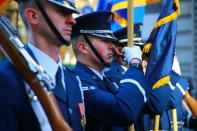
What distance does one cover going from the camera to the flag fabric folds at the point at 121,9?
4590mm

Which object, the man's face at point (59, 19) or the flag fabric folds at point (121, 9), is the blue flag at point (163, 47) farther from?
the man's face at point (59, 19)

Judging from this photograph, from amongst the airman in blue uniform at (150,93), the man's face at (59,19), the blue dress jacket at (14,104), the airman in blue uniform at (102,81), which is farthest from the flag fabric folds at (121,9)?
the blue dress jacket at (14,104)

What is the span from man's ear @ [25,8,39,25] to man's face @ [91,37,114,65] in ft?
3.15

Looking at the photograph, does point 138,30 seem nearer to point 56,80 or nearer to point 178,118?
point 178,118

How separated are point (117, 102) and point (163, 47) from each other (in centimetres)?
110

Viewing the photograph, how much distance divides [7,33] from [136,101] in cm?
109

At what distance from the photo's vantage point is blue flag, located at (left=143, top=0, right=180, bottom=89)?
3756 mm

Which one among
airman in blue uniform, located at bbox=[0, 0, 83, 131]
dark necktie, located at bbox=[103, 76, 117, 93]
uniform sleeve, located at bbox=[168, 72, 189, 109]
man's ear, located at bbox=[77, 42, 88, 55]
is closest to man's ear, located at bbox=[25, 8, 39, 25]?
airman in blue uniform, located at bbox=[0, 0, 83, 131]

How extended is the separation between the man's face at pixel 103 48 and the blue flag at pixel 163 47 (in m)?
0.45

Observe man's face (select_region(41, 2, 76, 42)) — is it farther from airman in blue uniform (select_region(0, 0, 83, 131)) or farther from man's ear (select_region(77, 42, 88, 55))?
man's ear (select_region(77, 42, 88, 55))

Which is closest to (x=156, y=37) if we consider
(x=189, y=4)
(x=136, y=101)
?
(x=136, y=101)

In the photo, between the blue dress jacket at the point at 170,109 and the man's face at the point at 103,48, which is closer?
the man's face at the point at 103,48

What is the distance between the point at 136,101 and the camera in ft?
9.67

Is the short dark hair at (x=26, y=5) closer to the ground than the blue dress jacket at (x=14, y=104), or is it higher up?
higher up
